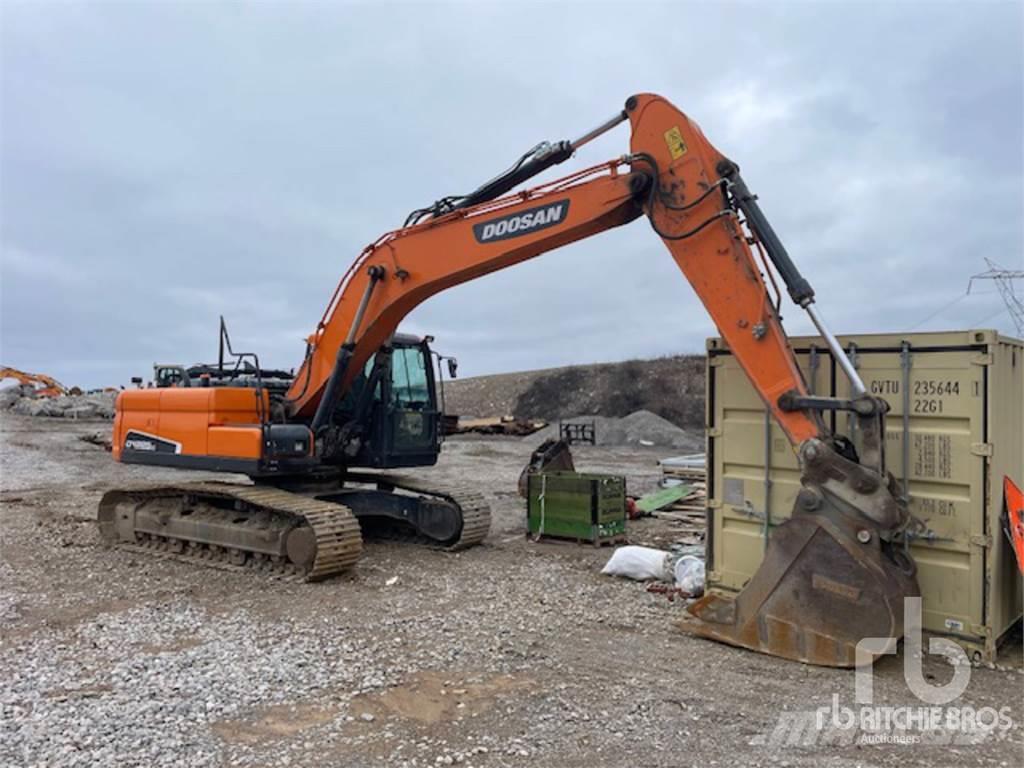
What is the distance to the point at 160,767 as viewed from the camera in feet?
13.1

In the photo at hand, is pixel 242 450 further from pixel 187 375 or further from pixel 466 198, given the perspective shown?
pixel 466 198

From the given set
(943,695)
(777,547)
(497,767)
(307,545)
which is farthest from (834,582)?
(307,545)

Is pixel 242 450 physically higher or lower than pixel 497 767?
higher

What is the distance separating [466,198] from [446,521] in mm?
3754

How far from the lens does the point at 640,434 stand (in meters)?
Result: 30.1

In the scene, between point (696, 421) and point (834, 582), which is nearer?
point (834, 582)

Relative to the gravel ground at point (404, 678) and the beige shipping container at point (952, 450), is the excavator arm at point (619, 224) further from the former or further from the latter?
the gravel ground at point (404, 678)

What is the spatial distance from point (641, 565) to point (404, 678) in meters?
3.30

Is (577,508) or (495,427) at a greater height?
(495,427)

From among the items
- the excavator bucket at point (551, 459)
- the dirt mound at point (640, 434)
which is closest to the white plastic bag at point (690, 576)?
the excavator bucket at point (551, 459)

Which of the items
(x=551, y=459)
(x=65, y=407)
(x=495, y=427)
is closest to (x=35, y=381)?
(x=65, y=407)

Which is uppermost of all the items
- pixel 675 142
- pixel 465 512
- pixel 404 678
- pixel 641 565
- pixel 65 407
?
pixel 675 142

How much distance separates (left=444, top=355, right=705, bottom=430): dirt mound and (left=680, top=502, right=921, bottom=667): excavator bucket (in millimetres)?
32958

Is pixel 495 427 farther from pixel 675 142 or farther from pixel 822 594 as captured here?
pixel 822 594
